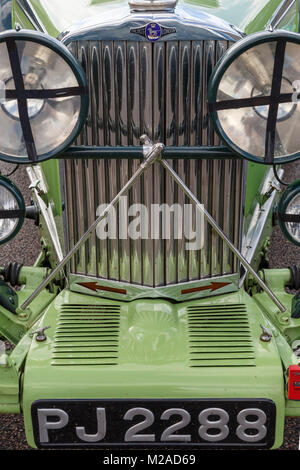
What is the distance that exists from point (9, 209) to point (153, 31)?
80 centimetres

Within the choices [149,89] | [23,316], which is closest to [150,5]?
[149,89]

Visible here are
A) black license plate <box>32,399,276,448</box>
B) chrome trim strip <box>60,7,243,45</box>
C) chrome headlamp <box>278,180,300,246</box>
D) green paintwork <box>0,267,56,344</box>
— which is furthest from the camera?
→ green paintwork <box>0,267,56,344</box>

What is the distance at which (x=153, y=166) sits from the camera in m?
1.94

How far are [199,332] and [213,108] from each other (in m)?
0.77

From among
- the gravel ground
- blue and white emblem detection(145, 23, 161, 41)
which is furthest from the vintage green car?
the gravel ground

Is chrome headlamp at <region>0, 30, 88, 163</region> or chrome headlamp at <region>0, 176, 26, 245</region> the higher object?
chrome headlamp at <region>0, 30, 88, 163</region>

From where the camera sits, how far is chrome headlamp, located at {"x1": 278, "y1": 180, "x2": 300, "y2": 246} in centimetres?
192

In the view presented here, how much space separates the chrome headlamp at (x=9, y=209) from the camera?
196cm

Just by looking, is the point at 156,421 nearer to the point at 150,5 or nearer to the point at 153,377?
the point at 153,377

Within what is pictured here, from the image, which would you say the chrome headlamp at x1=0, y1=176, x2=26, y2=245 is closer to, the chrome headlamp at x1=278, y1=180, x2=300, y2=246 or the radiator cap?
the radiator cap

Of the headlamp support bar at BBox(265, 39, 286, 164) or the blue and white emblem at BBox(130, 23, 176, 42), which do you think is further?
the blue and white emblem at BBox(130, 23, 176, 42)

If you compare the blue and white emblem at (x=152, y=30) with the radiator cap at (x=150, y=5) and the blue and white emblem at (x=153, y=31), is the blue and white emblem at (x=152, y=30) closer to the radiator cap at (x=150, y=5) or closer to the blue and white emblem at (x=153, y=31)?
the blue and white emblem at (x=153, y=31)

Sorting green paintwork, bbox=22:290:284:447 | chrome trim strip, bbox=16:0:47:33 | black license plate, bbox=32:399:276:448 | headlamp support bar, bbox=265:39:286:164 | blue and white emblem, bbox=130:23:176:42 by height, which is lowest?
black license plate, bbox=32:399:276:448

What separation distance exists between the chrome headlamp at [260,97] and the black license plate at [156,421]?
771mm
